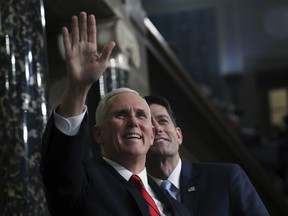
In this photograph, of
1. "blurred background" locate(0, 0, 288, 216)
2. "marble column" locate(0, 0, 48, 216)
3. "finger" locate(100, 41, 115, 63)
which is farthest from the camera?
"marble column" locate(0, 0, 48, 216)

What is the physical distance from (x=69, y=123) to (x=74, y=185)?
11 centimetres

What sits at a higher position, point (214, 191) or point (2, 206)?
point (214, 191)

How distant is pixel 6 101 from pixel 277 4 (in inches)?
327

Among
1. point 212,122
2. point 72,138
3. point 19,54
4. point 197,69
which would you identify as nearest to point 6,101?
point 19,54

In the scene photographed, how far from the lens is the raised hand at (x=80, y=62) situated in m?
1.01

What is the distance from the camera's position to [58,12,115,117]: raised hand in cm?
101

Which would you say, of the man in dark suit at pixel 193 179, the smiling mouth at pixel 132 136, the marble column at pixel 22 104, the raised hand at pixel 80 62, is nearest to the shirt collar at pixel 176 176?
the man in dark suit at pixel 193 179

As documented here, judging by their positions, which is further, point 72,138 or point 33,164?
point 33,164

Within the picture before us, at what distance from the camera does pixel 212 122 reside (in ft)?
6.36

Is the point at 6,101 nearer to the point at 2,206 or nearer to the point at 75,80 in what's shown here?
the point at 2,206

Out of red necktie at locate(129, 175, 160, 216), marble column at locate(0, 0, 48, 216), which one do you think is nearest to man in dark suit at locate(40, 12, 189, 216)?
red necktie at locate(129, 175, 160, 216)

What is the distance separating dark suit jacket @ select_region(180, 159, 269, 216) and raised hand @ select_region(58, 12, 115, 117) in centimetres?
24

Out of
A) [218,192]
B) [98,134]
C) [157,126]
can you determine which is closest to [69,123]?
[98,134]

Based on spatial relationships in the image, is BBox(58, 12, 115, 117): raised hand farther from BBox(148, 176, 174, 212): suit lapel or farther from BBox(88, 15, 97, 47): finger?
BBox(148, 176, 174, 212): suit lapel
